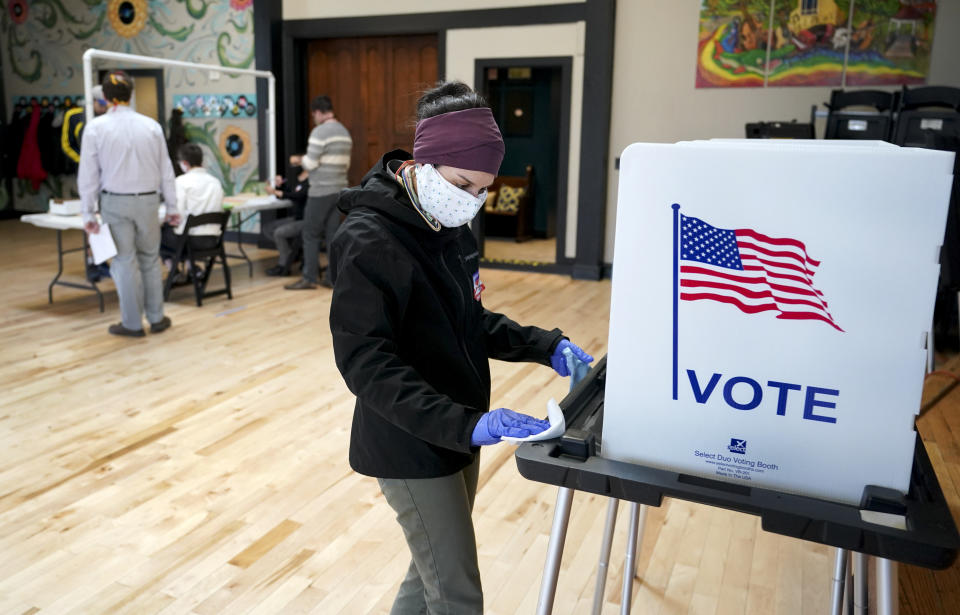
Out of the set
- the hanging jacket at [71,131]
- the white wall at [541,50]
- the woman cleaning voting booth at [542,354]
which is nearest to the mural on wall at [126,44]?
the hanging jacket at [71,131]

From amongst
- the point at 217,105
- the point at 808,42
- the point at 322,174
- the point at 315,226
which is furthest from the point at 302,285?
the point at 808,42

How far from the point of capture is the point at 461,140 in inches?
49.1

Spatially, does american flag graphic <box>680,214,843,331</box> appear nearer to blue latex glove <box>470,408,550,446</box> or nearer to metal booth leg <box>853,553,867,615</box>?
blue latex glove <box>470,408,550,446</box>

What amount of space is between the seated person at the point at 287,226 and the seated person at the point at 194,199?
858 millimetres

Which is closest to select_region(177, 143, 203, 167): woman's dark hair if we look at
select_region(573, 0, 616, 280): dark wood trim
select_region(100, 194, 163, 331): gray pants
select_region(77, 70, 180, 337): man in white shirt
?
select_region(77, 70, 180, 337): man in white shirt

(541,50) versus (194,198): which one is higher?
(541,50)

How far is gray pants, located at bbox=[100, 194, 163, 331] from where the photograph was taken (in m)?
4.27

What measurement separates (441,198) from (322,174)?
468 cm

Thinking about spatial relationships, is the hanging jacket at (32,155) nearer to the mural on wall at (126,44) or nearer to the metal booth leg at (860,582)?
the mural on wall at (126,44)

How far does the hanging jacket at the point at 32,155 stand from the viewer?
8992 mm

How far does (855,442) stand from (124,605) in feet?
6.08

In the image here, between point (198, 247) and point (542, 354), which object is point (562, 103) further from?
point (542, 354)

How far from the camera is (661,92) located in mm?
6348

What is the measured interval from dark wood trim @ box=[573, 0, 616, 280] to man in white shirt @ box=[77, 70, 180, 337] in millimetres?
3499
